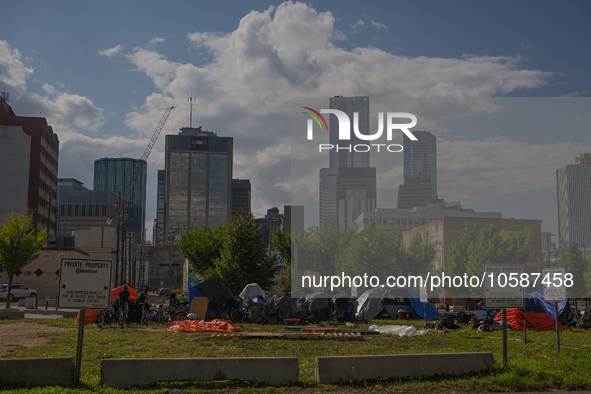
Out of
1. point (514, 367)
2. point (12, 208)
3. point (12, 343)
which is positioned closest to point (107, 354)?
point (12, 343)

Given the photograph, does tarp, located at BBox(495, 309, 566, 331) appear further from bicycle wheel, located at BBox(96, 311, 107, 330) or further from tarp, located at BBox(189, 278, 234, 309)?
bicycle wheel, located at BBox(96, 311, 107, 330)

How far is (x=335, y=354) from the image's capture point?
13.9 metres

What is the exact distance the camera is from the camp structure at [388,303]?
34594 mm

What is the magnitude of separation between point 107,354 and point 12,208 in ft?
289

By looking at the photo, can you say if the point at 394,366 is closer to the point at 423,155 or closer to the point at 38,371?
the point at 38,371

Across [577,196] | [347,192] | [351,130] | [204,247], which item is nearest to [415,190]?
[347,192]

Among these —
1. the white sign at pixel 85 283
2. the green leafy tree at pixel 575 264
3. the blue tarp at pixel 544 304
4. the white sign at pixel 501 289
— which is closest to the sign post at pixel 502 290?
the white sign at pixel 501 289

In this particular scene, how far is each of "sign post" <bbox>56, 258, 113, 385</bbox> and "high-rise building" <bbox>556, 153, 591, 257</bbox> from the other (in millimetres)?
27698

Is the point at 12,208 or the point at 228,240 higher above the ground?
the point at 12,208

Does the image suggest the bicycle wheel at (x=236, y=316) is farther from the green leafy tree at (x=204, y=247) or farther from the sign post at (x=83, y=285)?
the green leafy tree at (x=204, y=247)

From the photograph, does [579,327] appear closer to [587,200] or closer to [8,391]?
[587,200]

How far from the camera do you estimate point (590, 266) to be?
135 ft

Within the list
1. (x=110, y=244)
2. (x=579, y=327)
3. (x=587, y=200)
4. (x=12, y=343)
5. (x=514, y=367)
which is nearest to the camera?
(x=514, y=367)

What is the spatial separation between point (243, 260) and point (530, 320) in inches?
960
